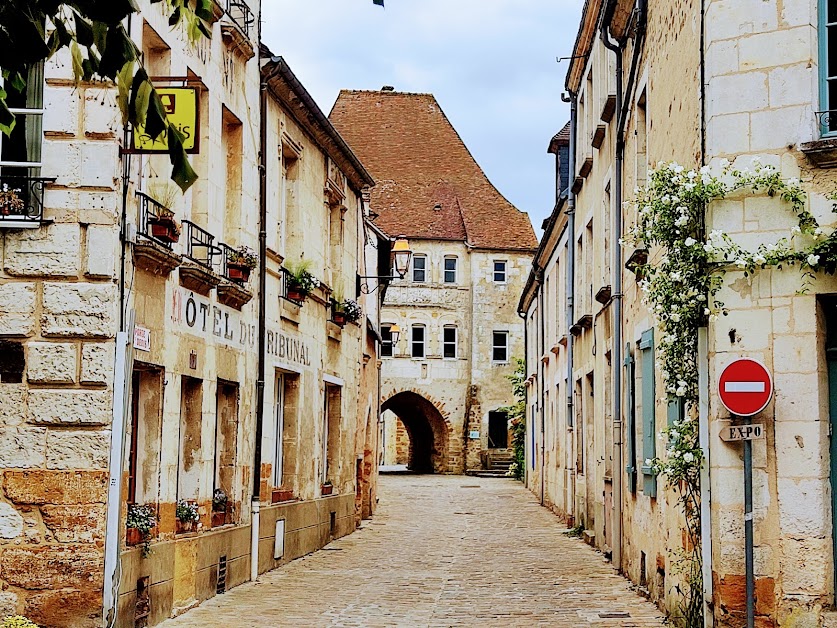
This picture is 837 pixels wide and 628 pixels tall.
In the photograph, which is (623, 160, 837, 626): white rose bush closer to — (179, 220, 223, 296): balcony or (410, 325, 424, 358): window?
(179, 220, 223, 296): balcony

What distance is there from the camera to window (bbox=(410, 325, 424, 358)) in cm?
4938

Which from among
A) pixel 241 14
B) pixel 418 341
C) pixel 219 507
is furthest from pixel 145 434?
pixel 418 341

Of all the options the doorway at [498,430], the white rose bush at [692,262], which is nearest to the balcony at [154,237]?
the white rose bush at [692,262]

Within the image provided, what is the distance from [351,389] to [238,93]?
8374mm

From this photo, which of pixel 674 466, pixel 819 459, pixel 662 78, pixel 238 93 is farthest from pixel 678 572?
pixel 238 93

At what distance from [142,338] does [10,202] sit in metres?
1.52

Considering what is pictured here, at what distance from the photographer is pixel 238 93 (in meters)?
13.8

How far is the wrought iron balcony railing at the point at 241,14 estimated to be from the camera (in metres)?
13.7

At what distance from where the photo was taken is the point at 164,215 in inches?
414

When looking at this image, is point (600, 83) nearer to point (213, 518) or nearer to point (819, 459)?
point (213, 518)

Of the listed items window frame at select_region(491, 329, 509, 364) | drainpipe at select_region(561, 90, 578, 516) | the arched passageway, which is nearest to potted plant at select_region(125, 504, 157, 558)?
drainpipe at select_region(561, 90, 578, 516)

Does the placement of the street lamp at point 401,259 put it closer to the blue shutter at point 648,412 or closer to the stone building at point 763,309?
the blue shutter at point 648,412

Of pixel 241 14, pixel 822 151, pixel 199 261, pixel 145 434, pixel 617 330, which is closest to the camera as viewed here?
pixel 822 151

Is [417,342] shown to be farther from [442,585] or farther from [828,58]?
[828,58]
